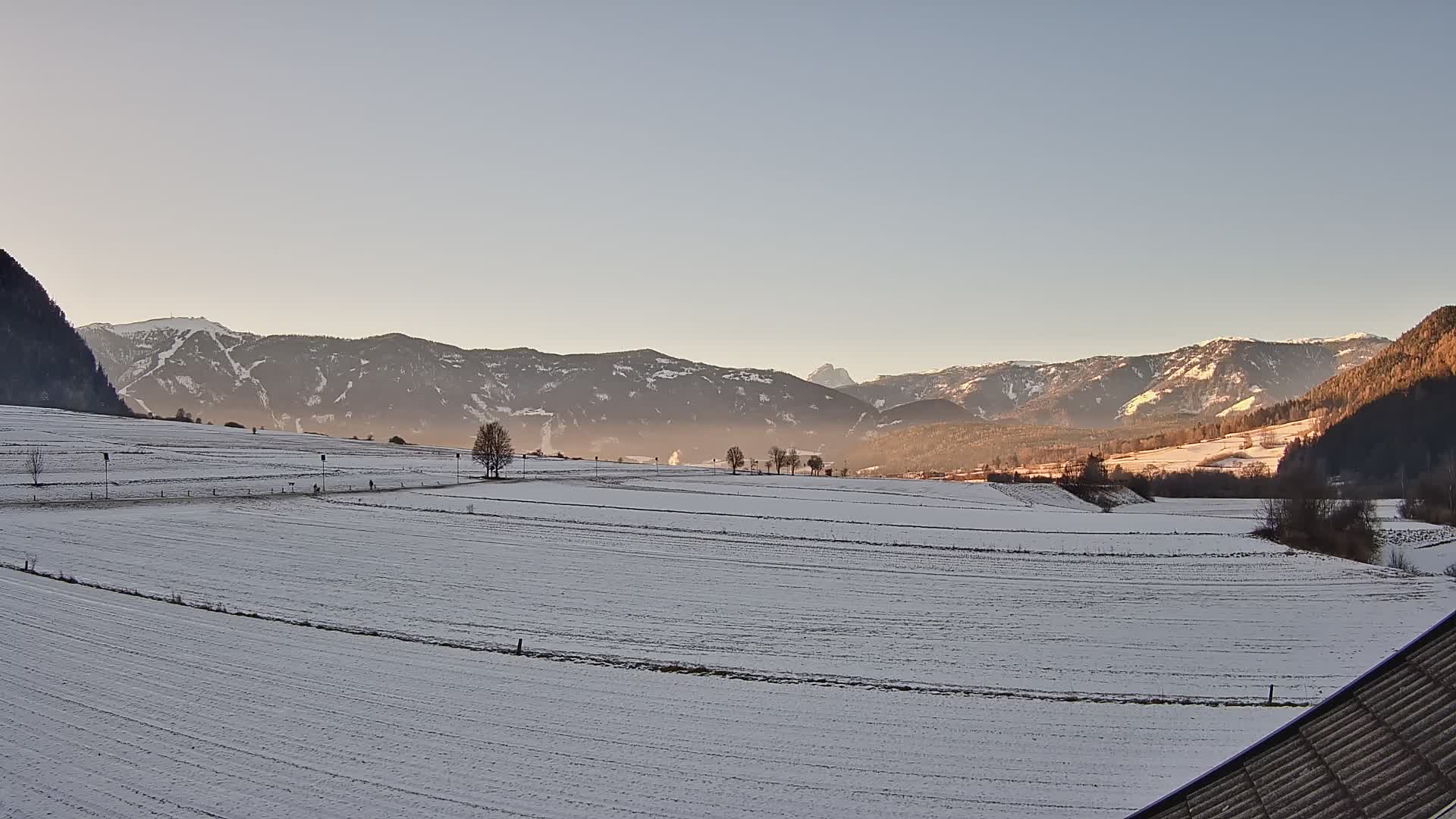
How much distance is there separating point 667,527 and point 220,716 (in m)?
45.6

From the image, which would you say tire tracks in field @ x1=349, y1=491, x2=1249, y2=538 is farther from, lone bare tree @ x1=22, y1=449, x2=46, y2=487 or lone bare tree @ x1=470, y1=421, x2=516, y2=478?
lone bare tree @ x1=470, y1=421, x2=516, y2=478

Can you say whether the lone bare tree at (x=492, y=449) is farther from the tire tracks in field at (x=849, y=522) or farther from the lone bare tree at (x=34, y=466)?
the lone bare tree at (x=34, y=466)

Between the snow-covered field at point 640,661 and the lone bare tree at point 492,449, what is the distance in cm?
4155

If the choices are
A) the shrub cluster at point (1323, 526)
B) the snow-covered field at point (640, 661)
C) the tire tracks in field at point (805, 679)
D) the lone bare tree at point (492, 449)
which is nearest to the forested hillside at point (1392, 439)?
the shrub cluster at point (1323, 526)

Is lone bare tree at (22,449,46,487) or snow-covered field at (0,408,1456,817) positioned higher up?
lone bare tree at (22,449,46,487)

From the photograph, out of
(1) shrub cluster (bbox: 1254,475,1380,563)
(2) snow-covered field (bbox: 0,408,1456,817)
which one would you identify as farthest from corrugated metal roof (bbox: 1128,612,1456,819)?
(1) shrub cluster (bbox: 1254,475,1380,563)

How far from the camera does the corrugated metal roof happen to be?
9.17 meters

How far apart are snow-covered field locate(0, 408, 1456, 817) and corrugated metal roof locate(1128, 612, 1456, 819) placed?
7.56 metres

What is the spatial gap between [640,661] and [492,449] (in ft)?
283

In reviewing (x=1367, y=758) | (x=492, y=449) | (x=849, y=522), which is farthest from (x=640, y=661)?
(x=492, y=449)

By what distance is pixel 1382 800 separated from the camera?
9250 mm

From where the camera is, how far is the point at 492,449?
367 ft

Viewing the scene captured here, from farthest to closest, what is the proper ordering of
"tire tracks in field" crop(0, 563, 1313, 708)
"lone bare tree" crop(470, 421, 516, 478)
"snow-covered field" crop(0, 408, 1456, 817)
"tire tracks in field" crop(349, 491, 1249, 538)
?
"lone bare tree" crop(470, 421, 516, 478) < "tire tracks in field" crop(349, 491, 1249, 538) < "tire tracks in field" crop(0, 563, 1313, 708) < "snow-covered field" crop(0, 408, 1456, 817)

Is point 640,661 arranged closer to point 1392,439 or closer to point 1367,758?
point 1367,758
